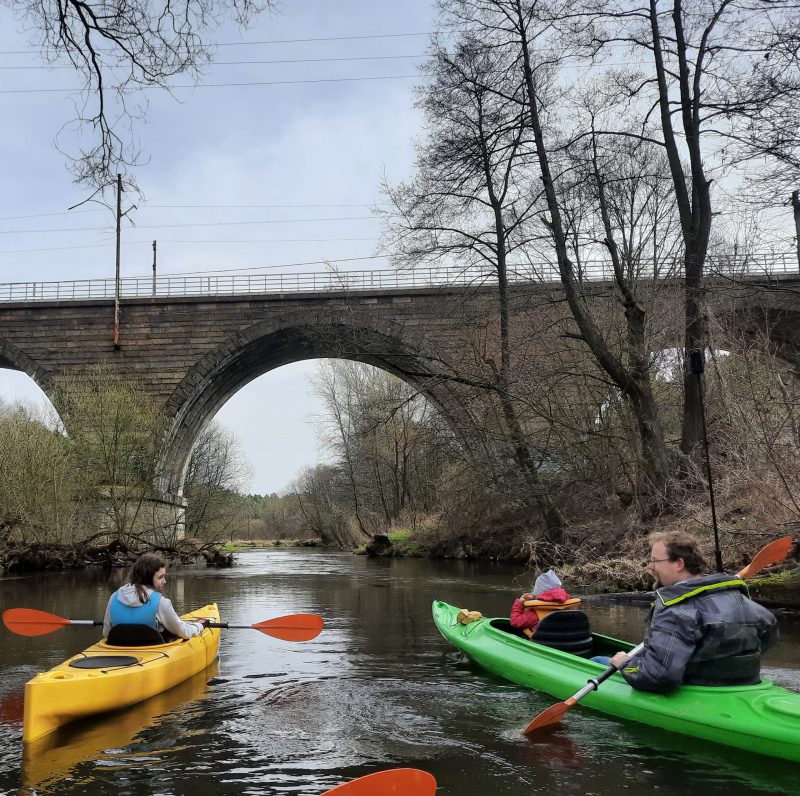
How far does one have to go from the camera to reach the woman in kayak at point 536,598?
18.3ft

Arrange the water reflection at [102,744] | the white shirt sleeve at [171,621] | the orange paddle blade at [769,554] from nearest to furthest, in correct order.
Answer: the water reflection at [102,744] < the orange paddle blade at [769,554] < the white shirt sleeve at [171,621]

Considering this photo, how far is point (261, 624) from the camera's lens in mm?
6082

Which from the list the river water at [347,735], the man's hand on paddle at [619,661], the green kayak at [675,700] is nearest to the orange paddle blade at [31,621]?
the river water at [347,735]

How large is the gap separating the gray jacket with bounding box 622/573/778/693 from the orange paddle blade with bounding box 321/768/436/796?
6.09 feet

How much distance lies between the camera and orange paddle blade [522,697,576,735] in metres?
3.96

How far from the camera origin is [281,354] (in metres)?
24.9

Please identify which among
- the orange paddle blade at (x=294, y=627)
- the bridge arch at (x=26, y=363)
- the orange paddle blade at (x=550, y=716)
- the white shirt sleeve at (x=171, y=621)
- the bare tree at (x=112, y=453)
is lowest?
the orange paddle blade at (x=550, y=716)

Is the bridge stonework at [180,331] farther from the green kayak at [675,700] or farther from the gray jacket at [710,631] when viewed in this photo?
the gray jacket at [710,631]

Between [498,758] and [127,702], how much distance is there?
2.24 m

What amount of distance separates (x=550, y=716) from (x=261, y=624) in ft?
9.14

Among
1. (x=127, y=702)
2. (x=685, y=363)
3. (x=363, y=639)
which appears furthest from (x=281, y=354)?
(x=127, y=702)

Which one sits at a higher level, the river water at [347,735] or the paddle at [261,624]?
the paddle at [261,624]

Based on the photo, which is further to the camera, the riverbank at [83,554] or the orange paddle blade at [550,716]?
the riverbank at [83,554]

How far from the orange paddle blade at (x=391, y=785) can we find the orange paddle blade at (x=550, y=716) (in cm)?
165
